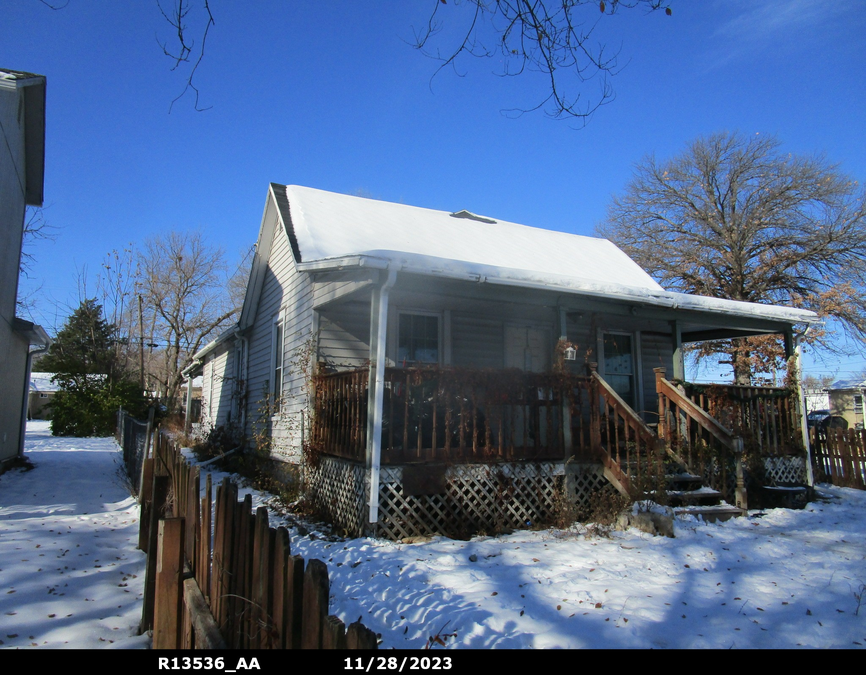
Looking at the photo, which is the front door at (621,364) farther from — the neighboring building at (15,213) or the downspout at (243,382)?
the neighboring building at (15,213)

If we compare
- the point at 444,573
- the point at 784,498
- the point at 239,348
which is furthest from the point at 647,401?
the point at 239,348

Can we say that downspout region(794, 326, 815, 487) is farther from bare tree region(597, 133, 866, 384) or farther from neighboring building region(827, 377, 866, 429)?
neighboring building region(827, 377, 866, 429)

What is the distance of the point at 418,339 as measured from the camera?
9.94m

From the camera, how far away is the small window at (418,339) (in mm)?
9773

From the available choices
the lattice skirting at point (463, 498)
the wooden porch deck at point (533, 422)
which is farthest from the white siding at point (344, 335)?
the lattice skirting at point (463, 498)

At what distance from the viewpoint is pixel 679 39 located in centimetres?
453

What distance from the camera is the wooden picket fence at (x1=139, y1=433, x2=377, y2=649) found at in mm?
1924

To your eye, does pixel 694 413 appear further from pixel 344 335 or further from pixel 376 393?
pixel 344 335

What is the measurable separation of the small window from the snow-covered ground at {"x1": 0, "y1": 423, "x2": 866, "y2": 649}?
349 centimetres

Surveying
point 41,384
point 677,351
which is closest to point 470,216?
point 677,351

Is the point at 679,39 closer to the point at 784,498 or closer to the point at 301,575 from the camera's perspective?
the point at 301,575

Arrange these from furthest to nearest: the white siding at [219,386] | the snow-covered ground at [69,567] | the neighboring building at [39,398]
→ the neighboring building at [39,398] → the white siding at [219,386] → the snow-covered ground at [69,567]

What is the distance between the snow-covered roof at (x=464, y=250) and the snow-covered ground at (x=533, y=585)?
3.17m
